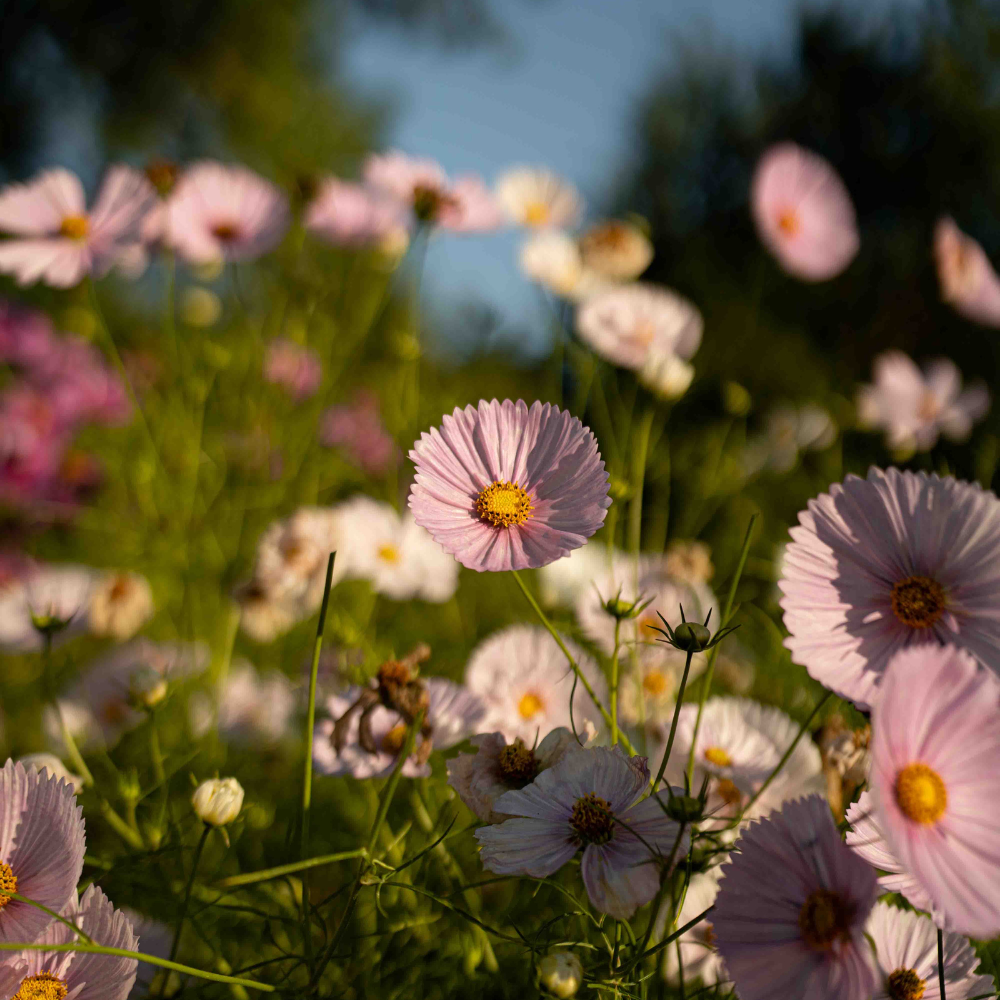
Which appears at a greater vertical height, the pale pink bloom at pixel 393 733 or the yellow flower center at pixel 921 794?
the yellow flower center at pixel 921 794

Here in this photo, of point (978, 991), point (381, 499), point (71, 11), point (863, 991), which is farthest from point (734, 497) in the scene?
point (71, 11)

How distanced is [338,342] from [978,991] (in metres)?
1.24

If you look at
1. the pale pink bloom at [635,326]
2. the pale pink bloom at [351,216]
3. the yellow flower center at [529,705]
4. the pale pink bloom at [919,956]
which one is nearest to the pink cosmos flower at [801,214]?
the pale pink bloom at [635,326]

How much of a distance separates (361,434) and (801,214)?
74 centimetres

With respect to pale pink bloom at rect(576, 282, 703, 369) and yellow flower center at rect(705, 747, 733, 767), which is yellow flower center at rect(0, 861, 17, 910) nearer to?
yellow flower center at rect(705, 747, 733, 767)

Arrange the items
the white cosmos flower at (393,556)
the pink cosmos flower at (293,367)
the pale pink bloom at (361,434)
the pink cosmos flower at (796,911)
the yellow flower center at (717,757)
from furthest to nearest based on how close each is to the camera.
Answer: the pale pink bloom at (361,434), the pink cosmos flower at (293,367), the white cosmos flower at (393,556), the yellow flower center at (717,757), the pink cosmos flower at (796,911)

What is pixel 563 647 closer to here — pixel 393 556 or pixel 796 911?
pixel 796 911

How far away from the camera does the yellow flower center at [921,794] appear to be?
301 millimetres

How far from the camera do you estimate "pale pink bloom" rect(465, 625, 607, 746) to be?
21.0 inches

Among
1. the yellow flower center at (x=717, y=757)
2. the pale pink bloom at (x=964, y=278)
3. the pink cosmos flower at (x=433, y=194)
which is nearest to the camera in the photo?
the yellow flower center at (x=717, y=757)

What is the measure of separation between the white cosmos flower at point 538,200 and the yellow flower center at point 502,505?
2.42ft

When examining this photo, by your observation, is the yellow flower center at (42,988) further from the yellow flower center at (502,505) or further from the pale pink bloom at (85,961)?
the yellow flower center at (502,505)

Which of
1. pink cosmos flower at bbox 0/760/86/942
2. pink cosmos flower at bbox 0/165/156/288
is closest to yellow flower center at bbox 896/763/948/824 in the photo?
pink cosmos flower at bbox 0/760/86/942

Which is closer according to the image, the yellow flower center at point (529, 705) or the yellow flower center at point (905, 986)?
the yellow flower center at point (905, 986)
